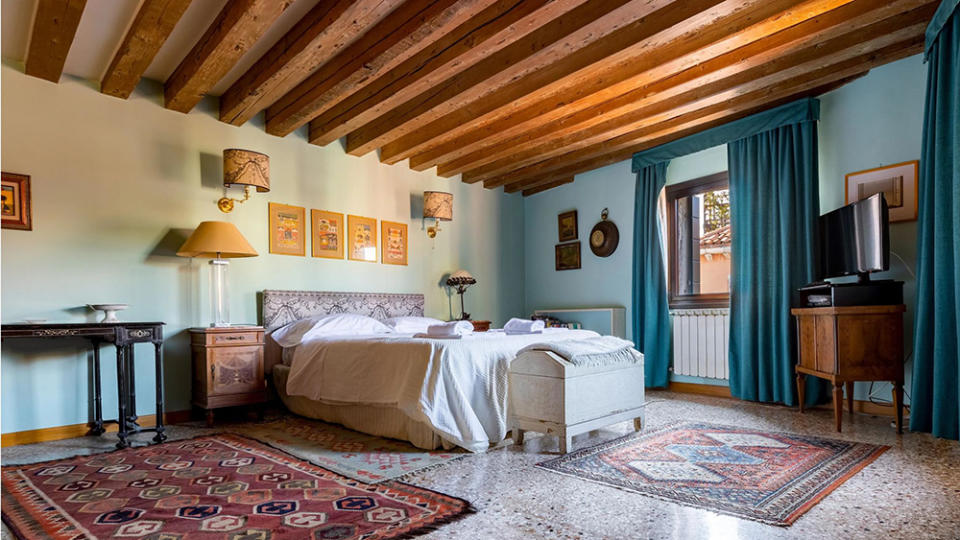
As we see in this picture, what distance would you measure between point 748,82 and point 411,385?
293cm

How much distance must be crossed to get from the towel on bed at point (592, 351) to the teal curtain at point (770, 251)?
148 centimetres

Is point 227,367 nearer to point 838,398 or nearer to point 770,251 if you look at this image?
point 838,398

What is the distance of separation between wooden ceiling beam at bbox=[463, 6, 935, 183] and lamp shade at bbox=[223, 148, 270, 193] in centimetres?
226

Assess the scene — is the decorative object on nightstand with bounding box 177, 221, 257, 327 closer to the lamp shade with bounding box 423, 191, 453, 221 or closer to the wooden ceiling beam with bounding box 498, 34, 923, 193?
the lamp shade with bounding box 423, 191, 453, 221

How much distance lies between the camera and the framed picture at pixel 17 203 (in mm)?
3350

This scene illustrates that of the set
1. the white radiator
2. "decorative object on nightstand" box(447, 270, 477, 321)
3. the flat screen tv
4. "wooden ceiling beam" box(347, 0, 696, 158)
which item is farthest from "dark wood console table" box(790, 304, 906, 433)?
"decorative object on nightstand" box(447, 270, 477, 321)

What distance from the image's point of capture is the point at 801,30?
311cm

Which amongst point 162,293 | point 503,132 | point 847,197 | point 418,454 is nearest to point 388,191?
point 503,132

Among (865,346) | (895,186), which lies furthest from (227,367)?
(895,186)

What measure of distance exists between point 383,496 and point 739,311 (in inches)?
134

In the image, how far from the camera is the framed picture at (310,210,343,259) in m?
4.71

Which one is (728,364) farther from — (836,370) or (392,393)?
(392,393)

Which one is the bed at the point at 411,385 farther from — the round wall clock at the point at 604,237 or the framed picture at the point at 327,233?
the round wall clock at the point at 604,237

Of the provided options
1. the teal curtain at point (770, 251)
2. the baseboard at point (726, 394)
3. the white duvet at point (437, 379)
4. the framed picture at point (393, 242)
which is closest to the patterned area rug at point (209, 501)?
the white duvet at point (437, 379)
